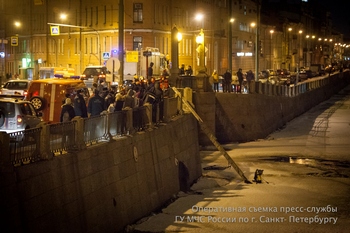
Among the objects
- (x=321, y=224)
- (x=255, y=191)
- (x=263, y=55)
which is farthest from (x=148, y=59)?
(x=263, y=55)

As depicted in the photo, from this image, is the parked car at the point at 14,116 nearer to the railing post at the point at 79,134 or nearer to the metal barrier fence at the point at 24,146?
the railing post at the point at 79,134

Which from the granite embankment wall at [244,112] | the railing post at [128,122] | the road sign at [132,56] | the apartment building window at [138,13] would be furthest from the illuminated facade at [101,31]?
the railing post at [128,122]

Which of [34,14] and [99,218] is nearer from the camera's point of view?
[99,218]

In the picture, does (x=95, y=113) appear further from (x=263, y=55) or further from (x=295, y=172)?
(x=263, y=55)

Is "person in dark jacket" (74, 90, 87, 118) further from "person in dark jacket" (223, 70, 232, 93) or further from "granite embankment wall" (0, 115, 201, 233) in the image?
"person in dark jacket" (223, 70, 232, 93)

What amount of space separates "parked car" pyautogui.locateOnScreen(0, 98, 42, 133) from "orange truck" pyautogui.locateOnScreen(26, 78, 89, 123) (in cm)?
356

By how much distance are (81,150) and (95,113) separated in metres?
5.40

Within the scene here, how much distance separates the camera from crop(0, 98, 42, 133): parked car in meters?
20.8

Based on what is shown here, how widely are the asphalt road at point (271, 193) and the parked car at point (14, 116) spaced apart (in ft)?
18.7

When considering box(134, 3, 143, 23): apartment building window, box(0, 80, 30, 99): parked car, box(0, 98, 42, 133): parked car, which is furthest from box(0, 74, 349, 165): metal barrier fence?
box(134, 3, 143, 23): apartment building window

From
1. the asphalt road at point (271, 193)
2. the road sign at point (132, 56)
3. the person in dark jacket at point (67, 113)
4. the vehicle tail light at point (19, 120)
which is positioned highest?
the road sign at point (132, 56)

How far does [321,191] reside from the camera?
23.2 m

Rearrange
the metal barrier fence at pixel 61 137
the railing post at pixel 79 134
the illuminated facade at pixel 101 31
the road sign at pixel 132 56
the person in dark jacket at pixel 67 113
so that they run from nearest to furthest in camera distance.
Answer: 1. the metal barrier fence at pixel 61 137
2. the railing post at pixel 79 134
3. the person in dark jacket at pixel 67 113
4. the road sign at pixel 132 56
5. the illuminated facade at pixel 101 31

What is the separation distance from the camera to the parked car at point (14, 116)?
817 inches
